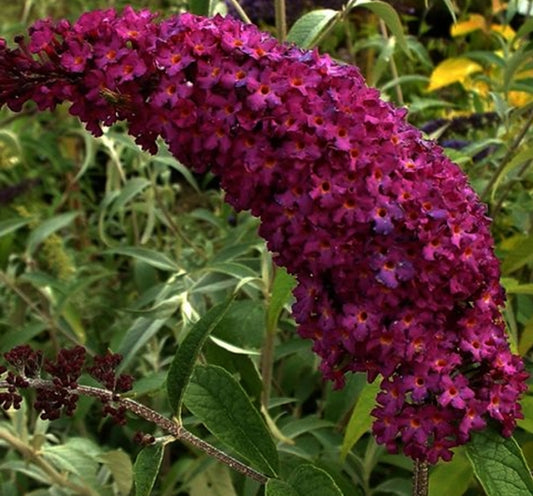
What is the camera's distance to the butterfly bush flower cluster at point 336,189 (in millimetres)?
1036

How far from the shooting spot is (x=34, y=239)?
2186 millimetres

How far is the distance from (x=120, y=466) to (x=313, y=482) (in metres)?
0.55

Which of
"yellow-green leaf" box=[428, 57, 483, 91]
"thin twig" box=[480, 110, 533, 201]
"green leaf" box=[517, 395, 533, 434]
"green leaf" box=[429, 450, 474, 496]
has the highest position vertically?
"thin twig" box=[480, 110, 533, 201]

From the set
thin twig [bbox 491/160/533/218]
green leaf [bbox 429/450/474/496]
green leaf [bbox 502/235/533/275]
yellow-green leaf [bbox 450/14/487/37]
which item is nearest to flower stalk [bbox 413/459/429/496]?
green leaf [bbox 429/450/474/496]

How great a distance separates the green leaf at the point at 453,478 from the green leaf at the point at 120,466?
47 centimetres

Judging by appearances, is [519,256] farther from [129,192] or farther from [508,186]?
[129,192]

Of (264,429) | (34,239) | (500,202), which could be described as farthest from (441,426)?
(34,239)

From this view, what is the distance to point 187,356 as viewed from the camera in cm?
117

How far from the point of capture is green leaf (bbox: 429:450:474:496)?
144 centimetres

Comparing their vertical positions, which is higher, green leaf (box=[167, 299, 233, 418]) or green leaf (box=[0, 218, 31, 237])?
green leaf (box=[167, 299, 233, 418])

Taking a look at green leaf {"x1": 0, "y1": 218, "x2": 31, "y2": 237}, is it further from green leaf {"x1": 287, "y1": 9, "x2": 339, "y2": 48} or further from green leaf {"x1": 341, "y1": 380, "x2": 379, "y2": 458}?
green leaf {"x1": 341, "y1": 380, "x2": 379, "y2": 458}

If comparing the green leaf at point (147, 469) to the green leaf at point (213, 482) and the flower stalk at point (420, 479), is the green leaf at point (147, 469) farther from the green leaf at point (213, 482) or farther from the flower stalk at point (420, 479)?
the green leaf at point (213, 482)

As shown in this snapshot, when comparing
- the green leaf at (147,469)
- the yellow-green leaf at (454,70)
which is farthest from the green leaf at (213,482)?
the yellow-green leaf at (454,70)

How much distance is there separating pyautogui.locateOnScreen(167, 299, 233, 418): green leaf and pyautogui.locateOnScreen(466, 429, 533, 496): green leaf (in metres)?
0.31
